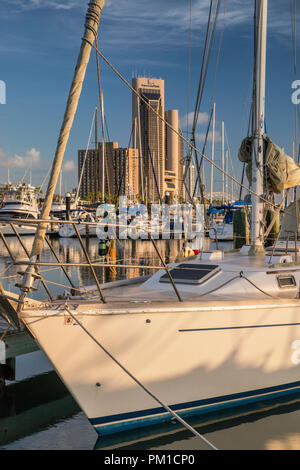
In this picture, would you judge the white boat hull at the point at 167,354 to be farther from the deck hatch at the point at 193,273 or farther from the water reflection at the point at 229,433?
the deck hatch at the point at 193,273

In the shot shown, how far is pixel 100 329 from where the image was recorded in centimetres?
636

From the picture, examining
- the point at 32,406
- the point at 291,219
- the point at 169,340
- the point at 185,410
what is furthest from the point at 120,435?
the point at 291,219

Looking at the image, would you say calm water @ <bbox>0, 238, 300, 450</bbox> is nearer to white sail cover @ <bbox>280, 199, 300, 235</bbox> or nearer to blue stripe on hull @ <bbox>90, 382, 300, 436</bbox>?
blue stripe on hull @ <bbox>90, 382, 300, 436</bbox>

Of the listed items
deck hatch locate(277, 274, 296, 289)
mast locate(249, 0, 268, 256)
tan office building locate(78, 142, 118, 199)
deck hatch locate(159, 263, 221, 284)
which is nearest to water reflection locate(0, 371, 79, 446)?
deck hatch locate(159, 263, 221, 284)

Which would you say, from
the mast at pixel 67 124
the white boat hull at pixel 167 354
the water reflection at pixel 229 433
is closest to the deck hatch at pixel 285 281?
the white boat hull at pixel 167 354

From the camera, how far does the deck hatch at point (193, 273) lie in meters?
8.02

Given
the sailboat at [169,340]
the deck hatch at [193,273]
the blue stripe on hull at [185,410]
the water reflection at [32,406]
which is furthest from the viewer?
the deck hatch at [193,273]

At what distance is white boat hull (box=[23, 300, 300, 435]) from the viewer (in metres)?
6.32

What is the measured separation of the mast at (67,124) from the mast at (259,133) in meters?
4.59

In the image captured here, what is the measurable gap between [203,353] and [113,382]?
1365 mm

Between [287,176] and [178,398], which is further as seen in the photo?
[287,176]
